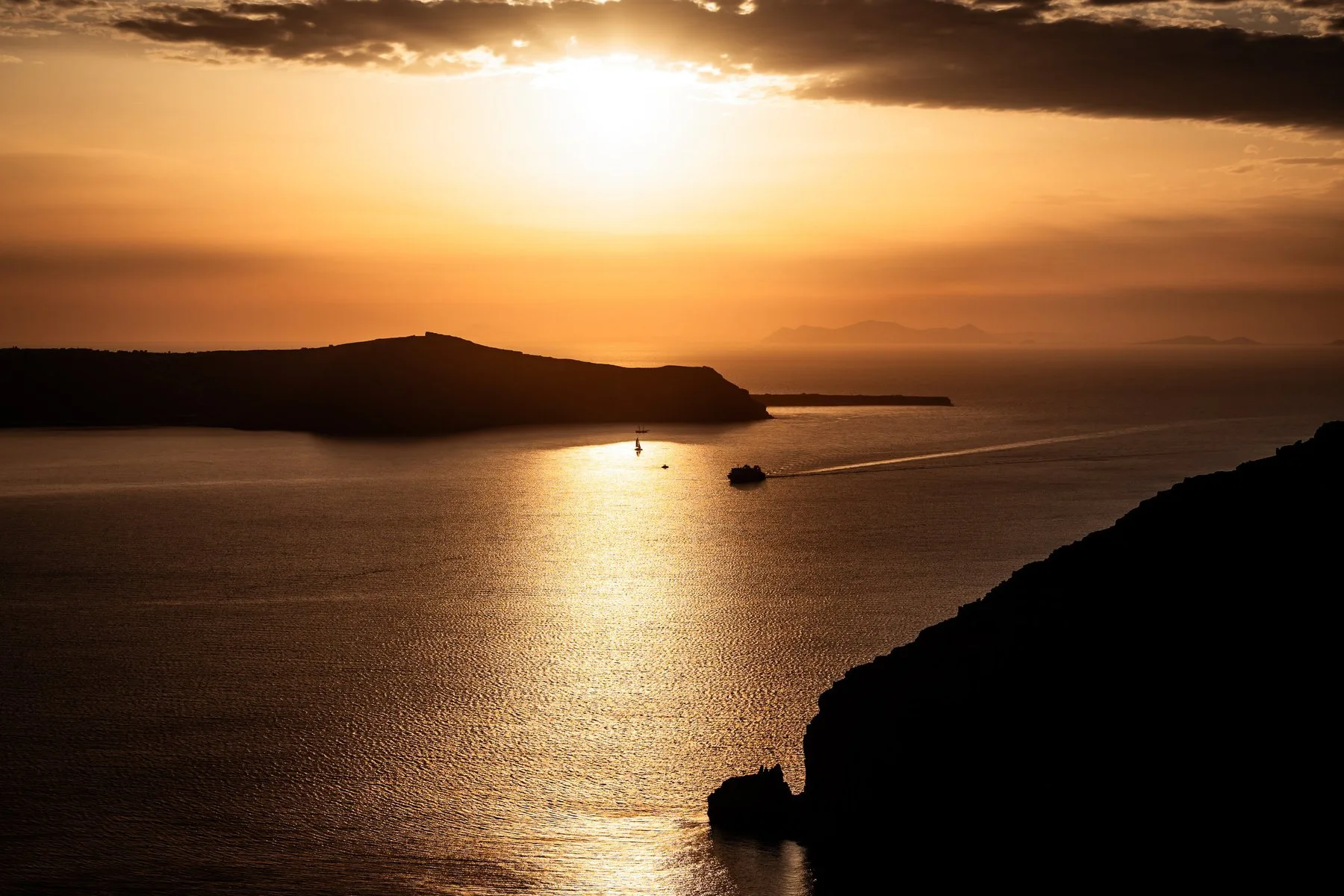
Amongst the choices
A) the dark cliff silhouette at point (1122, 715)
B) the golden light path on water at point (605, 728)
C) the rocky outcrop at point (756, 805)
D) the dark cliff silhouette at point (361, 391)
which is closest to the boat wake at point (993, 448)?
the golden light path on water at point (605, 728)

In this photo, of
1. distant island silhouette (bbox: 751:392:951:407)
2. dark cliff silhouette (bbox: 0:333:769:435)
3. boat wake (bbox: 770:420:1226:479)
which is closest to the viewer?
boat wake (bbox: 770:420:1226:479)

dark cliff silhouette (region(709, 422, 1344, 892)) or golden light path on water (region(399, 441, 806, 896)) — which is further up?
dark cliff silhouette (region(709, 422, 1344, 892))

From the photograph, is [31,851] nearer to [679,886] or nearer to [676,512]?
[679,886]

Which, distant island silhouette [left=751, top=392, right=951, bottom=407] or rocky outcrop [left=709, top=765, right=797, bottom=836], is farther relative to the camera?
distant island silhouette [left=751, top=392, right=951, bottom=407]

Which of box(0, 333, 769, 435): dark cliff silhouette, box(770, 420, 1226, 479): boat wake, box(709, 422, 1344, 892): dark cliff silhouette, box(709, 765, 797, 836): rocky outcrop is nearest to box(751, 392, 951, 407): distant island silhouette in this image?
box(0, 333, 769, 435): dark cliff silhouette

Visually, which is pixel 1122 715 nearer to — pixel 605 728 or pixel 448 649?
pixel 605 728

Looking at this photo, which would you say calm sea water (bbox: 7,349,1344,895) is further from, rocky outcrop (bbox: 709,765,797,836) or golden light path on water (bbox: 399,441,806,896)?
rocky outcrop (bbox: 709,765,797,836)

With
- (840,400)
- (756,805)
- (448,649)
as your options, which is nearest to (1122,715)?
(756,805)

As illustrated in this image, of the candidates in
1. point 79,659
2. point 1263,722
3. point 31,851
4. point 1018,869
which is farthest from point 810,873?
point 79,659
